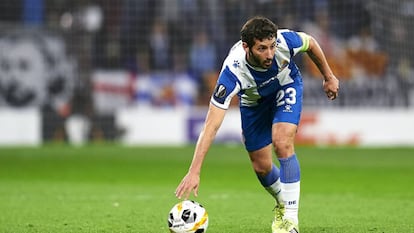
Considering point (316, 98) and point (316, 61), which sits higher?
point (316, 61)

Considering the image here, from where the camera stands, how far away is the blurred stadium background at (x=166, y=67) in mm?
23641

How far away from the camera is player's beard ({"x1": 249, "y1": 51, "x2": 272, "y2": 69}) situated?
7.54m

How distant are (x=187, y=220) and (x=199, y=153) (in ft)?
1.76

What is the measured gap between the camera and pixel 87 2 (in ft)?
88.1

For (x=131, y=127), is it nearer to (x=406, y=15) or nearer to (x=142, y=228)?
(x=406, y=15)

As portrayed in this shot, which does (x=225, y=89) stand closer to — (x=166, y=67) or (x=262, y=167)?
(x=262, y=167)

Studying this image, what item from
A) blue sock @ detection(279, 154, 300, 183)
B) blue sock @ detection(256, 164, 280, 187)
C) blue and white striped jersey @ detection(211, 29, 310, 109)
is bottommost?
blue sock @ detection(256, 164, 280, 187)

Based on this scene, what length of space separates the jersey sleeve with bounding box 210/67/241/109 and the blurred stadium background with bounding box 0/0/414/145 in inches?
616

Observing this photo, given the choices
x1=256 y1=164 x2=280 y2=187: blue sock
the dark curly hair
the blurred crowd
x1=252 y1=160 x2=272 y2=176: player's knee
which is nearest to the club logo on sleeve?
the dark curly hair

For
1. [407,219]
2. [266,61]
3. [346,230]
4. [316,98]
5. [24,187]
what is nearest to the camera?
[266,61]

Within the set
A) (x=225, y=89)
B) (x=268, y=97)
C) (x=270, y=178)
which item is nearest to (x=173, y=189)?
(x=270, y=178)

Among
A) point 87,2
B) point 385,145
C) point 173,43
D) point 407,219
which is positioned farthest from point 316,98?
point 407,219

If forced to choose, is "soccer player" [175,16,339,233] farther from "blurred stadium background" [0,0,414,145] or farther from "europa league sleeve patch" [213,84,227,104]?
"blurred stadium background" [0,0,414,145]

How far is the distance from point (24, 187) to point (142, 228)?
5.95m
